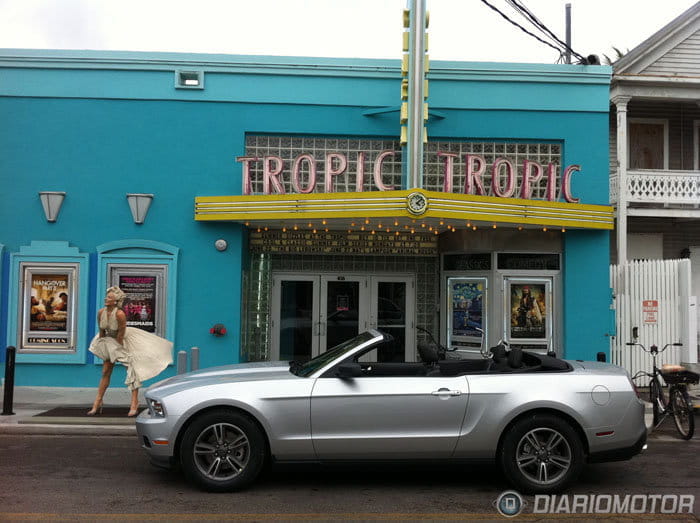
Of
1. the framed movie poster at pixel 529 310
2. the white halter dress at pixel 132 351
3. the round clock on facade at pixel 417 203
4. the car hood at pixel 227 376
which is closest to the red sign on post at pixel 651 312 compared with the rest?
the framed movie poster at pixel 529 310

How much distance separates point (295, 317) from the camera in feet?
45.5

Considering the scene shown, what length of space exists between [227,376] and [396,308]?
762cm

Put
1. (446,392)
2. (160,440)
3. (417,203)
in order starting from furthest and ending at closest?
(417,203) → (446,392) → (160,440)

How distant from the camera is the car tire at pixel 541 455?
6.21 meters

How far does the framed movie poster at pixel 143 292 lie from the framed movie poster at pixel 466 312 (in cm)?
531

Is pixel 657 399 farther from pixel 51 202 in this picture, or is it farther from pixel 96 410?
pixel 51 202

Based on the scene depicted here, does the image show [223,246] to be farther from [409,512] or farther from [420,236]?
[409,512]

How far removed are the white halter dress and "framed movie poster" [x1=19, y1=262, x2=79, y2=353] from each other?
8.25ft

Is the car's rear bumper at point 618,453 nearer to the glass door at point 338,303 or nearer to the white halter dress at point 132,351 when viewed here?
the white halter dress at point 132,351

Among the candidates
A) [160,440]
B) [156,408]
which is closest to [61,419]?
[156,408]

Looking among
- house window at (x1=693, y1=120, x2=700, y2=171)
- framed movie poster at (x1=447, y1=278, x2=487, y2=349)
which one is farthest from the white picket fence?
house window at (x1=693, y1=120, x2=700, y2=171)

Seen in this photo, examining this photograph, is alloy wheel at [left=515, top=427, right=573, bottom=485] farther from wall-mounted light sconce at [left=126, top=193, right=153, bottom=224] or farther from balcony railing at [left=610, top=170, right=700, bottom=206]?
balcony railing at [left=610, top=170, right=700, bottom=206]

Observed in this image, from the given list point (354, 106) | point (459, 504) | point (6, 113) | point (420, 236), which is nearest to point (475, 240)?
point (420, 236)

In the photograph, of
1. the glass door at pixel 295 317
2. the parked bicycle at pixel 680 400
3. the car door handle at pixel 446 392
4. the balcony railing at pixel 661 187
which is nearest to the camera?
the car door handle at pixel 446 392
